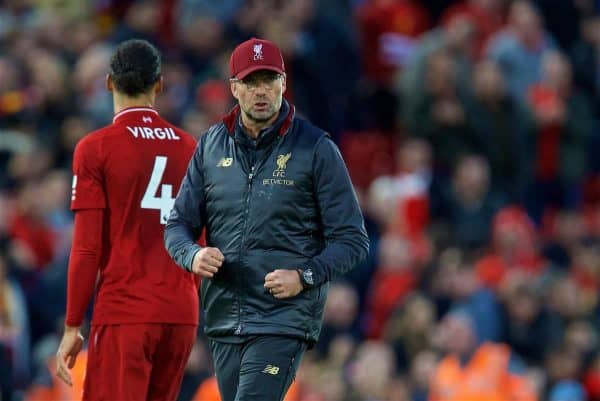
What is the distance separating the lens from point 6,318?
12.5 m

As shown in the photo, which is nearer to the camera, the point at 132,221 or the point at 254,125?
the point at 254,125

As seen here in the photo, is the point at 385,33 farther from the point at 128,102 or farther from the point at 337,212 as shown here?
the point at 337,212

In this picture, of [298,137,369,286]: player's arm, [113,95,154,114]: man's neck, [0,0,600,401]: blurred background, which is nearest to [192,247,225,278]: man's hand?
[298,137,369,286]: player's arm

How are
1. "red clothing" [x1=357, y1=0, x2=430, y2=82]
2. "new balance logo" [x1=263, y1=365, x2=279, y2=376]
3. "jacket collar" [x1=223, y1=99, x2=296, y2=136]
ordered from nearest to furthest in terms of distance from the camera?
"new balance logo" [x1=263, y1=365, x2=279, y2=376]
"jacket collar" [x1=223, y1=99, x2=296, y2=136]
"red clothing" [x1=357, y1=0, x2=430, y2=82]

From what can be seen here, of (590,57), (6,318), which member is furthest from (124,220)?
(590,57)

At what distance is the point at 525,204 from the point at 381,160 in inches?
57.0

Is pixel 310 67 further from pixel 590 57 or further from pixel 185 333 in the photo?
pixel 185 333

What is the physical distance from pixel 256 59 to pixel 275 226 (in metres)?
0.75

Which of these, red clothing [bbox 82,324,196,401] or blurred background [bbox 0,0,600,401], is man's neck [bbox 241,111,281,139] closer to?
red clothing [bbox 82,324,196,401]

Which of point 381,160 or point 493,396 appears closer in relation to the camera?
point 493,396

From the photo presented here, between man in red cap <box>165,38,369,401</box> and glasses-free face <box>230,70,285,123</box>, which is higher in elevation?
glasses-free face <box>230,70,285,123</box>

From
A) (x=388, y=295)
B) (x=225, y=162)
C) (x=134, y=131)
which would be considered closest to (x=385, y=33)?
(x=388, y=295)

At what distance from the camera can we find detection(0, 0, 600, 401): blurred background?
13516 mm

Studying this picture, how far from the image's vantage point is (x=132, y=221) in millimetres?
7895
